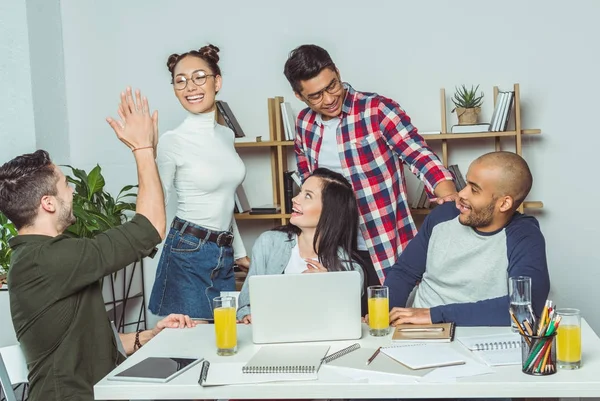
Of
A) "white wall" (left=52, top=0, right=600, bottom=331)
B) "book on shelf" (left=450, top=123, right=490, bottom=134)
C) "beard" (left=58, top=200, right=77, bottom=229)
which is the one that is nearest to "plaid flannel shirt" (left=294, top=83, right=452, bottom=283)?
"book on shelf" (left=450, top=123, right=490, bottom=134)

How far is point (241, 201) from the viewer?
12.4ft

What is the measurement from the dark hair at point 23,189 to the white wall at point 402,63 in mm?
2216

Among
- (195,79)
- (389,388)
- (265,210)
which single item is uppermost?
(195,79)

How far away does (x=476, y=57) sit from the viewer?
12.4ft

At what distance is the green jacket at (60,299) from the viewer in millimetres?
1788

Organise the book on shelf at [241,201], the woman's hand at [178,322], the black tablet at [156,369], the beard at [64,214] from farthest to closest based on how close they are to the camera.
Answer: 1. the book on shelf at [241,201]
2. the woman's hand at [178,322]
3. the beard at [64,214]
4. the black tablet at [156,369]

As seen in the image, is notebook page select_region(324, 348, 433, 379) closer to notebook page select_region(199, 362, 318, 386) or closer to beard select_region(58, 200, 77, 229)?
notebook page select_region(199, 362, 318, 386)

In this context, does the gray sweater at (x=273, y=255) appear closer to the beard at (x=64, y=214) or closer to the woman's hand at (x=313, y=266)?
the woman's hand at (x=313, y=266)

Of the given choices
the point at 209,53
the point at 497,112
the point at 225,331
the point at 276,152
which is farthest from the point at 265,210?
the point at 225,331

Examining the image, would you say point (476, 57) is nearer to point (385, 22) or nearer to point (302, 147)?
point (385, 22)

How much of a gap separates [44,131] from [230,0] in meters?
1.24

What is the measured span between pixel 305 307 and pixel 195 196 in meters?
1.02

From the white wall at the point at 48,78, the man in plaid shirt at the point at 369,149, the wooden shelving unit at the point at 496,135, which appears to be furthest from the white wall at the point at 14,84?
the wooden shelving unit at the point at 496,135

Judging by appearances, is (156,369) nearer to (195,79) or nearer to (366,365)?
(366,365)
